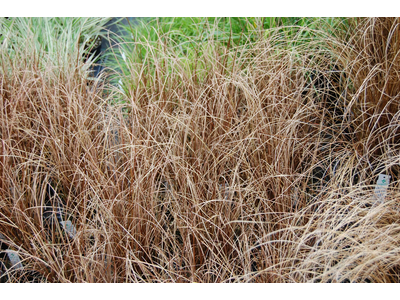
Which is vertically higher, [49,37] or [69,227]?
[49,37]

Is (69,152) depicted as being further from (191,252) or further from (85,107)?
(191,252)

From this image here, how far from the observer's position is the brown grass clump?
125 cm

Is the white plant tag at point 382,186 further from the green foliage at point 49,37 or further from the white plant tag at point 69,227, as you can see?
the green foliage at point 49,37

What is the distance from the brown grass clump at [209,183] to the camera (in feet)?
4.12

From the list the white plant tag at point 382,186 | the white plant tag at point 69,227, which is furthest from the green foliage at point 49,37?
the white plant tag at point 382,186

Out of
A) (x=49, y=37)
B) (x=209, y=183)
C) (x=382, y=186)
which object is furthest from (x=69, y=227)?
(x=49, y=37)

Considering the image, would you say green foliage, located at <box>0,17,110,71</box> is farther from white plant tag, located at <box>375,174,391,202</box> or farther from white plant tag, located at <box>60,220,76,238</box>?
white plant tag, located at <box>375,174,391,202</box>

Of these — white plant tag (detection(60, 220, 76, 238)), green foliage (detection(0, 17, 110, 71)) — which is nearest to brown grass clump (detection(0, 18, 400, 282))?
white plant tag (detection(60, 220, 76, 238))

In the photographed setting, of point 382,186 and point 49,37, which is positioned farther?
point 49,37

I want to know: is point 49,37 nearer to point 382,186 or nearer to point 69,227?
point 69,227

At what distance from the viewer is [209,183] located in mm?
1443

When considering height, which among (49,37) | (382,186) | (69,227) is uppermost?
(49,37)

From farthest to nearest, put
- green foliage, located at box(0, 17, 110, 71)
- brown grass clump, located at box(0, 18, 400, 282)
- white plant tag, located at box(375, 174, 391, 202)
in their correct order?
green foliage, located at box(0, 17, 110, 71) → white plant tag, located at box(375, 174, 391, 202) → brown grass clump, located at box(0, 18, 400, 282)
